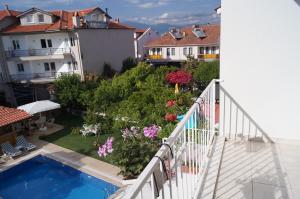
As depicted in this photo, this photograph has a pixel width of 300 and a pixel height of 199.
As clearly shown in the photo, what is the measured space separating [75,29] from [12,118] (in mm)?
10728

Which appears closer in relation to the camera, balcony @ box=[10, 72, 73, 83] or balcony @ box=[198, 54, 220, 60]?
balcony @ box=[10, 72, 73, 83]

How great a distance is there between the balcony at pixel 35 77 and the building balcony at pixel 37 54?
1490mm

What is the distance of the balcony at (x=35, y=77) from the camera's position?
75.9 ft

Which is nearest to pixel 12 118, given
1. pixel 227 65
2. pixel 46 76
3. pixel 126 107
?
pixel 126 107

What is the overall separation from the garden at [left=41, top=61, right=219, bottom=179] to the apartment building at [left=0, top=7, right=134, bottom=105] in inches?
128

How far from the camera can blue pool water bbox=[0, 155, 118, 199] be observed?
988cm

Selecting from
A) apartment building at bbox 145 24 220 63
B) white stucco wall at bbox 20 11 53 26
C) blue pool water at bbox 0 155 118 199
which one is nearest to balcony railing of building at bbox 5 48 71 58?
white stucco wall at bbox 20 11 53 26

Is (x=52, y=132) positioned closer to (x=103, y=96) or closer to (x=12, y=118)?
(x=12, y=118)

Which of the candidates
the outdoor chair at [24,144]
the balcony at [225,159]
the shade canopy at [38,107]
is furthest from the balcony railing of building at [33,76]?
the balcony at [225,159]

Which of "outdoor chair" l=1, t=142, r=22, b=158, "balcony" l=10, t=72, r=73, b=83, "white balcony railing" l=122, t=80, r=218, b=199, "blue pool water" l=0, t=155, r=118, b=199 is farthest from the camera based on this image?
"balcony" l=10, t=72, r=73, b=83

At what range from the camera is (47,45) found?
23312 mm

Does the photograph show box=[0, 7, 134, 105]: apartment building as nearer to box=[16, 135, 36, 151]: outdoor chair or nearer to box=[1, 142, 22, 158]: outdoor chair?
box=[16, 135, 36, 151]: outdoor chair

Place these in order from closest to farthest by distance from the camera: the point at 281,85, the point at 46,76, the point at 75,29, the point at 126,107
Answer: the point at 281,85 → the point at 126,107 → the point at 75,29 → the point at 46,76

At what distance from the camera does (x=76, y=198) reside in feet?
31.8
